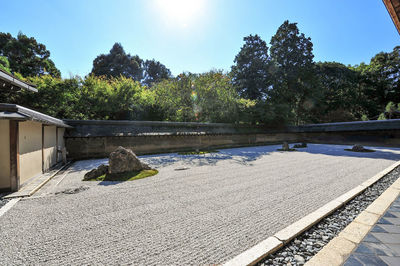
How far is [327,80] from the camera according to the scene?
1096 inches

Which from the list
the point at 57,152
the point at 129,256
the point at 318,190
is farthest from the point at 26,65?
the point at 318,190

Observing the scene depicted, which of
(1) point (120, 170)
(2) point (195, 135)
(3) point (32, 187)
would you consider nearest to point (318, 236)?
(1) point (120, 170)

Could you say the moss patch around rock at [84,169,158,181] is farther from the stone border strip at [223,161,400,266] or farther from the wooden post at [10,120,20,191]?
the stone border strip at [223,161,400,266]

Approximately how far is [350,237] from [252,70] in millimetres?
23999

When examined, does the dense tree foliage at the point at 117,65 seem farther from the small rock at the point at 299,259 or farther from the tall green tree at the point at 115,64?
the small rock at the point at 299,259

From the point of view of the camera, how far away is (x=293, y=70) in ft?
79.6

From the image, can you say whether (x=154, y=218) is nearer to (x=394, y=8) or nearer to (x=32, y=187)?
(x=32, y=187)

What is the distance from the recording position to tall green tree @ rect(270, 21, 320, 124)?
23.7 metres

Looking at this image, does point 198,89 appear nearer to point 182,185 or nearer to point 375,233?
point 182,185

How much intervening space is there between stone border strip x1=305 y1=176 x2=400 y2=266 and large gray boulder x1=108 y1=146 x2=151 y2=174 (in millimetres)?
5884

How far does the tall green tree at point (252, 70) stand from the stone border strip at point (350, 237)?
832 inches

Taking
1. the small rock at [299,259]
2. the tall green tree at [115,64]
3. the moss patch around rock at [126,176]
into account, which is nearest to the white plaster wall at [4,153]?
the moss patch around rock at [126,176]

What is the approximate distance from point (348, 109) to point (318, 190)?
28879 millimetres

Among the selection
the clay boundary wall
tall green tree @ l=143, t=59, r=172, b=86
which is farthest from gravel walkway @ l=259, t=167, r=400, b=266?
tall green tree @ l=143, t=59, r=172, b=86
